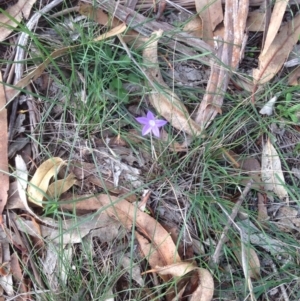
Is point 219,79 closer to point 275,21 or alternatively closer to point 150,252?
point 275,21

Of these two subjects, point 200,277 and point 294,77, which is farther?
point 294,77

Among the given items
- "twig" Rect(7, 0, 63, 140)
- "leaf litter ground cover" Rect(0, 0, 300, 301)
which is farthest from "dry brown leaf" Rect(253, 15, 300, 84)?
"twig" Rect(7, 0, 63, 140)

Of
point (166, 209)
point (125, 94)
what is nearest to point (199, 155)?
point (166, 209)

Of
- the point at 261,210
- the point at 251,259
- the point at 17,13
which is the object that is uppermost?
the point at 17,13

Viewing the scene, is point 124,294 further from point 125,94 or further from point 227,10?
point 227,10

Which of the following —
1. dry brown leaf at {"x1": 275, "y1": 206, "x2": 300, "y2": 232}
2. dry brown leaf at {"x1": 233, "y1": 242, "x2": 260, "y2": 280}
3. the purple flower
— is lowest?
dry brown leaf at {"x1": 233, "y1": 242, "x2": 260, "y2": 280}

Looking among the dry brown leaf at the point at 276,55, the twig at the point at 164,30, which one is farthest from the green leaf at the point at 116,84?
the dry brown leaf at the point at 276,55

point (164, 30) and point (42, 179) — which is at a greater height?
point (164, 30)

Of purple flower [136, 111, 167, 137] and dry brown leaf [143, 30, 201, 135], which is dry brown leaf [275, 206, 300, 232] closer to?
dry brown leaf [143, 30, 201, 135]

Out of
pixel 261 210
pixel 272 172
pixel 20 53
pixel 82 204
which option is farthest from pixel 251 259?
pixel 20 53
